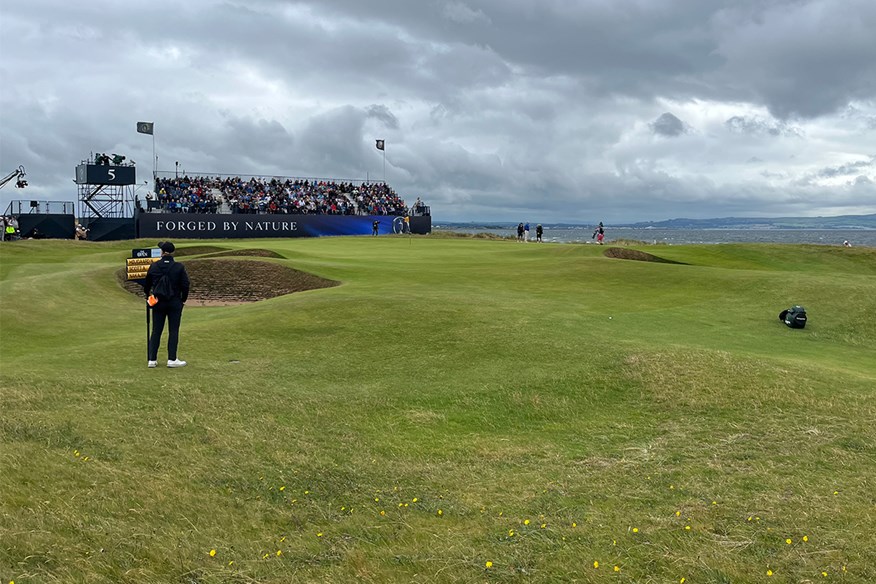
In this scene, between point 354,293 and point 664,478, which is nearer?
point 664,478

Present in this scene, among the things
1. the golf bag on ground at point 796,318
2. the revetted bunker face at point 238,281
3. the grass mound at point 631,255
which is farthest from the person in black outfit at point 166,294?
the grass mound at point 631,255

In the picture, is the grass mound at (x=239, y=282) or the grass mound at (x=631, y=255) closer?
the grass mound at (x=239, y=282)

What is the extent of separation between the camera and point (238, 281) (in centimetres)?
3034

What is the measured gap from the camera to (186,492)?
7.07m

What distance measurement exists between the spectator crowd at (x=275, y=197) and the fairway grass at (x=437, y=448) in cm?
5292

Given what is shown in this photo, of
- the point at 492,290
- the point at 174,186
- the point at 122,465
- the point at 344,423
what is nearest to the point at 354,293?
the point at 492,290

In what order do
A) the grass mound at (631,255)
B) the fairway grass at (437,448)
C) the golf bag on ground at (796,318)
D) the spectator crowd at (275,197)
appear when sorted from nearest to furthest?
the fairway grass at (437,448) → the golf bag on ground at (796,318) → the grass mound at (631,255) → the spectator crowd at (275,197)

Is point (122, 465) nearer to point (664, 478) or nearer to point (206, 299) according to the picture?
point (664, 478)

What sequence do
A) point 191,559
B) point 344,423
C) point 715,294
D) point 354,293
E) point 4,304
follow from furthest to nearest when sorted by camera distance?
point 715,294 < point 354,293 < point 4,304 < point 344,423 < point 191,559

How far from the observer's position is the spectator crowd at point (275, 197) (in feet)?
230

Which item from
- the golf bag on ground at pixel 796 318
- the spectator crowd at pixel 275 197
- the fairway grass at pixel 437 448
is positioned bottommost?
the fairway grass at pixel 437 448

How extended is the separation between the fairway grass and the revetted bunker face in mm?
9232

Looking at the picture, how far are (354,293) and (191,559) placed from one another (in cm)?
1670

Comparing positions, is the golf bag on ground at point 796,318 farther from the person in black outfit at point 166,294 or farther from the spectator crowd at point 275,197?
the spectator crowd at point 275,197
